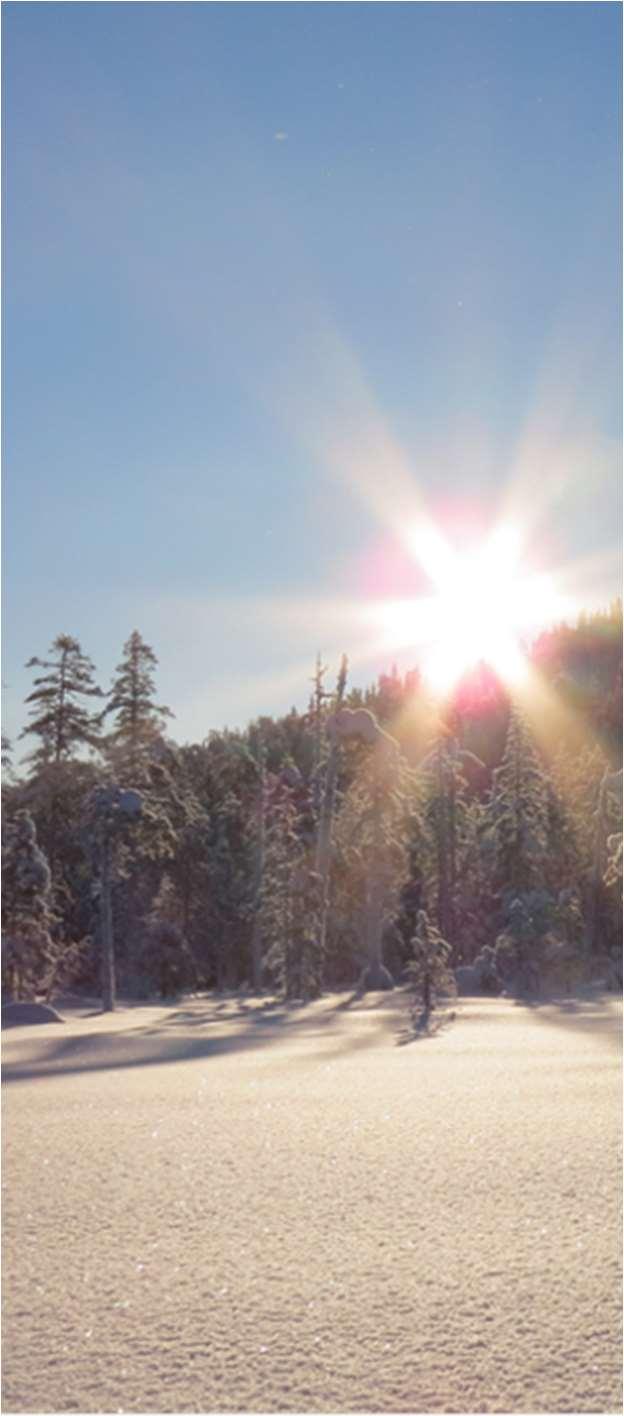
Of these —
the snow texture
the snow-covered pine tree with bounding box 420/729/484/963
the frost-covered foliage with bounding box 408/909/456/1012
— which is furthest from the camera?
the snow-covered pine tree with bounding box 420/729/484/963

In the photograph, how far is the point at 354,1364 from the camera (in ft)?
18.7

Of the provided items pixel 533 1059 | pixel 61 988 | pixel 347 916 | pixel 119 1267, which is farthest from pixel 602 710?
pixel 119 1267

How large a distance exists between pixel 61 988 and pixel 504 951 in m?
12.0

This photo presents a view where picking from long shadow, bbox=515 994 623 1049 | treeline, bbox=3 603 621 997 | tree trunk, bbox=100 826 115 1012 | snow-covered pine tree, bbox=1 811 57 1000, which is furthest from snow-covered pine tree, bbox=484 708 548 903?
snow-covered pine tree, bbox=1 811 57 1000

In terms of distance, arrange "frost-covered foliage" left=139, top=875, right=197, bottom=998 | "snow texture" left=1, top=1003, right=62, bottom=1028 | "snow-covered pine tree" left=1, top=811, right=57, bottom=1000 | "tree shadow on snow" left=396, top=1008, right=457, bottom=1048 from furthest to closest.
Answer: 1. "frost-covered foliage" left=139, top=875, right=197, bottom=998
2. "snow-covered pine tree" left=1, top=811, right=57, bottom=1000
3. "snow texture" left=1, top=1003, right=62, bottom=1028
4. "tree shadow on snow" left=396, top=1008, right=457, bottom=1048

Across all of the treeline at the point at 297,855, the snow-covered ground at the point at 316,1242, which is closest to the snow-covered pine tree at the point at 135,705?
the treeline at the point at 297,855

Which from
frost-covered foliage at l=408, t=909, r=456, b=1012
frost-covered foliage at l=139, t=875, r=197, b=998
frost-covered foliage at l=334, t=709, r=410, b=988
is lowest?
frost-covered foliage at l=139, t=875, r=197, b=998

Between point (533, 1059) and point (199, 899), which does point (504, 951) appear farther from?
point (533, 1059)

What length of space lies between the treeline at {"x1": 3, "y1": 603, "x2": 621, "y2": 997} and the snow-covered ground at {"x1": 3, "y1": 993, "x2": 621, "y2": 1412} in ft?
40.6

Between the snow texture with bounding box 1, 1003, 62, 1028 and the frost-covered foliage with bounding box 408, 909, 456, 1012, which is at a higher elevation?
the frost-covered foliage with bounding box 408, 909, 456, 1012

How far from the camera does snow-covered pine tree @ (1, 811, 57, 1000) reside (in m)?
25.8

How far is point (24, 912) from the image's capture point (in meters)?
26.8

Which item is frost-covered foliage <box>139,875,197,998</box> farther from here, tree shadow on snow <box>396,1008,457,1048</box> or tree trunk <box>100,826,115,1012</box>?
tree shadow on snow <box>396,1008,457,1048</box>

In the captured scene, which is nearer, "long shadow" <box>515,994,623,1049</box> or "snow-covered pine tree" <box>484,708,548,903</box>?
"long shadow" <box>515,994,623,1049</box>
